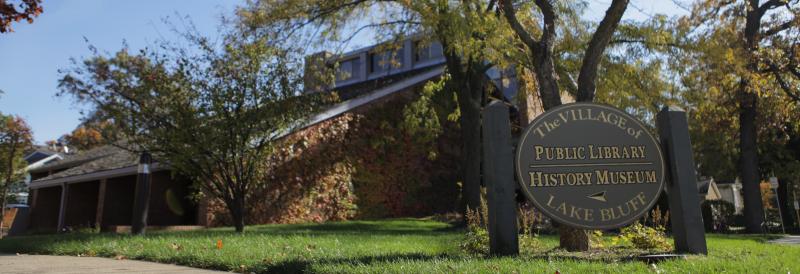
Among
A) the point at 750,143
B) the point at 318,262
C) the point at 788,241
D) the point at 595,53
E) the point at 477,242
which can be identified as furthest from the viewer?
the point at 750,143

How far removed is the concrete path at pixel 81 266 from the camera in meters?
5.88

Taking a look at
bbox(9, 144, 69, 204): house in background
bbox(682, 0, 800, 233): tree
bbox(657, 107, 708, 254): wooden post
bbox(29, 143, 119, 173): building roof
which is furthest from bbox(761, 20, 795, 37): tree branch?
bbox(9, 144, 69, 204): house in background

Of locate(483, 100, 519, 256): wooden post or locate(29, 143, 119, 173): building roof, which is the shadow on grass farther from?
locate(29, 143, 119, 173): building roof

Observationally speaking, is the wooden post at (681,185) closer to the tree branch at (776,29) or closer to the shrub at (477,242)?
the shrub at (477,242)

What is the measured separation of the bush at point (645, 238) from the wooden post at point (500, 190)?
2033 mm

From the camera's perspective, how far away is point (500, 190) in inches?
230

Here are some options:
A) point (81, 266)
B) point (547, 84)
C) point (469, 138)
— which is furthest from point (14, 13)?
point (469, 138)

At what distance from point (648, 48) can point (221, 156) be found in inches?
356

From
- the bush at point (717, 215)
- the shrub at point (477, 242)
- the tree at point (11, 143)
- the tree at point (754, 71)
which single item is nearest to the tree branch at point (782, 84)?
the tree at point (754, 71)

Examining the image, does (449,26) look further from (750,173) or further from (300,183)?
(750,173)

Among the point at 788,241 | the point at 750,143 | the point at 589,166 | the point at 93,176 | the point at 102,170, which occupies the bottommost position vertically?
the point at 788,241

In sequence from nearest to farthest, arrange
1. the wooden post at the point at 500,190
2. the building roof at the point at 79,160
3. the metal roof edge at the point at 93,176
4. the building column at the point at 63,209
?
the wooden post at the point at 500,190 → the metal roof edge at the point at 93,176 → the building column at the point at 63,209 → the building roof at the point at 79,160

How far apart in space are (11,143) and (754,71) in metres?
29.5

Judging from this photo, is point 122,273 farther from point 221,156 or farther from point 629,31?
point 629,31
